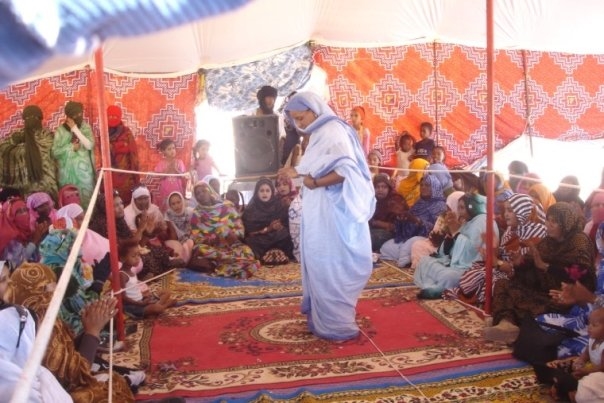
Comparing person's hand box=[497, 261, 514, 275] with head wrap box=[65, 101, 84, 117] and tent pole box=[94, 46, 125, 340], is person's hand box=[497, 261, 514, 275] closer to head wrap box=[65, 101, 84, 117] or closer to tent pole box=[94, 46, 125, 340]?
tent pole box=[94, 46, 125, 340]

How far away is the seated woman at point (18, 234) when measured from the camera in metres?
4.11

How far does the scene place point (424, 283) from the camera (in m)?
4.22

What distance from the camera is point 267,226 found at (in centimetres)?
549

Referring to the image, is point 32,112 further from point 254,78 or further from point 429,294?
point 429,294

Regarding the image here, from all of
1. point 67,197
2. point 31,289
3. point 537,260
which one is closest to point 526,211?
point 537,260

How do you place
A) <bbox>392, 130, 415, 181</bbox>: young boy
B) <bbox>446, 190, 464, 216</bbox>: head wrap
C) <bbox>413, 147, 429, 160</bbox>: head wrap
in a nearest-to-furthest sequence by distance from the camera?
1. <bbox>446, 190, 464, 216</bbox>: head wrap
2. <bbox>413, 147, 429, 160</bbox>: head wrap
3. <bbox>392, 130, 415, 181</bbox>: young boy

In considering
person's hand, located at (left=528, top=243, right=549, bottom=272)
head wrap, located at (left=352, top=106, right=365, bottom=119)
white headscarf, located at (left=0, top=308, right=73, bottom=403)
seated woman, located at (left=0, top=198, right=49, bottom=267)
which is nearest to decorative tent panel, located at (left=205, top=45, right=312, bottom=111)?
head wrap, located at (left=352, top=106, right=365, bottom=119)

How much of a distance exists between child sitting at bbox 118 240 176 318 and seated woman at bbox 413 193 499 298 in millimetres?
1649

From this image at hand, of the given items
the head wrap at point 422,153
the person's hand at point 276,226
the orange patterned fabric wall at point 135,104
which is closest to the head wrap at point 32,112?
the orange patterned fabric wall at point 135,104

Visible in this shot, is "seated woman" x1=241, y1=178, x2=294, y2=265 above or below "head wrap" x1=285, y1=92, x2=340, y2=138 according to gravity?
below

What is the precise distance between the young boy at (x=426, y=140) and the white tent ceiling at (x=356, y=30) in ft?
3.32

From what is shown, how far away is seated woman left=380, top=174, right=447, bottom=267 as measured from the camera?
510 centimetres

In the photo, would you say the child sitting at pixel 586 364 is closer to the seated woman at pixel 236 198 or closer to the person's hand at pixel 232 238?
the person's hand at pixel 232 238

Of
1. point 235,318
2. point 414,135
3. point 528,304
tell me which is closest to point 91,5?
point 528,304
